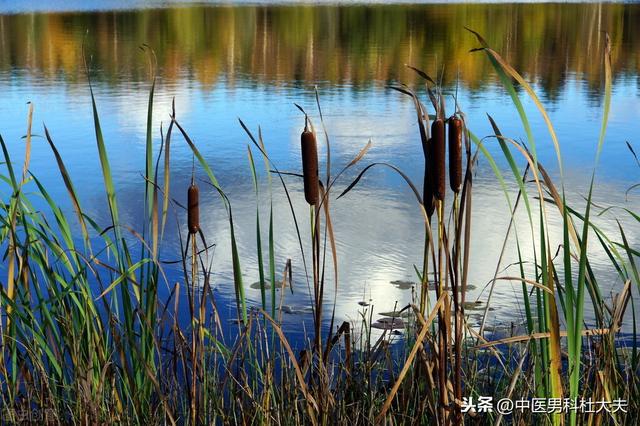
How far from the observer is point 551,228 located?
4.03 meters

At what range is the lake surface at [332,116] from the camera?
150 inches

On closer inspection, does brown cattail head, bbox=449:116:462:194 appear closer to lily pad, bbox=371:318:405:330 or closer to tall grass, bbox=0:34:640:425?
tall grass, bbox=0:34:640:425

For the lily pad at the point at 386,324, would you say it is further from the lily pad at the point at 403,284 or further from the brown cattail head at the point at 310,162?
the brown cattail head at the point at 310,162

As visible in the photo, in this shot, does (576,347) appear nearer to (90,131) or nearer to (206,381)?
(206,381)

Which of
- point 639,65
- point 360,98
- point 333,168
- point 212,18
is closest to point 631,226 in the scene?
point 333,168

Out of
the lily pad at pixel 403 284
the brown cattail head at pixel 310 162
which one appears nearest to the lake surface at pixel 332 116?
the lily pad at pixel 403 284

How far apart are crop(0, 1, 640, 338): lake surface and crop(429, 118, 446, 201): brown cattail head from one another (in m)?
0.13

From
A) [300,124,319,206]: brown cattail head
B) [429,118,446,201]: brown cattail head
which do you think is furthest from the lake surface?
[300,124,319,206]: brown cattail head

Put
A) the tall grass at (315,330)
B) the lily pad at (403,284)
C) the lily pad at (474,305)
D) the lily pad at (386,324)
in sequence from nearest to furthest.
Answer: the tall grass at (315,330) < the lily pad at (386,324) < the lily pad at (474,305) < the lily pad at (403,284)

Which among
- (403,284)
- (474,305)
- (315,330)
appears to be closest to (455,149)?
(315,330)

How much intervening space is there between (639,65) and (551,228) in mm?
7445

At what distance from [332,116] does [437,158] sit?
6.25 metres

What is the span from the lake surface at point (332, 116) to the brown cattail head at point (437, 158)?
0.13 meters

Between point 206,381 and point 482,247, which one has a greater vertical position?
point 206,381
